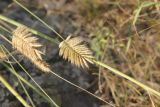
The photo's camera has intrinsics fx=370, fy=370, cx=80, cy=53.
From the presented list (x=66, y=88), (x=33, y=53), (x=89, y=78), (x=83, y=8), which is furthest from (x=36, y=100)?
(x=83, y=8)

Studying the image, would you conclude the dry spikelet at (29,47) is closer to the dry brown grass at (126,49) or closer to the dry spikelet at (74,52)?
the dry spikelet at (74,52)

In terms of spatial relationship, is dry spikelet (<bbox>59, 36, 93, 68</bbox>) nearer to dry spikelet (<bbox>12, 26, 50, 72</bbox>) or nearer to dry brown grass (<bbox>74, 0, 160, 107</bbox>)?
dry spikelet (<bbox>12, 26, 50, 72</bbox>)

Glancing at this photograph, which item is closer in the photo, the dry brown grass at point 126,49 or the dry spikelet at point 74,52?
the dry spikelet at point 74,52

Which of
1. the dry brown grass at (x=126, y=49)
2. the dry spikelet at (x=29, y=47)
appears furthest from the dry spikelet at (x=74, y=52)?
the dry brown grass at (x=126, y=49)

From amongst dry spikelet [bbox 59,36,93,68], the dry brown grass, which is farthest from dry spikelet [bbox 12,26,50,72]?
the dry brown grass

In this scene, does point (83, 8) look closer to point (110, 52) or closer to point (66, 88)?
point (110, 52)

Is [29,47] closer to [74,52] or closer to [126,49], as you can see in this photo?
[74,52]

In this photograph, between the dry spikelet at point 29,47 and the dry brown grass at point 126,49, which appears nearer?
the dry spikelet at point 29,47

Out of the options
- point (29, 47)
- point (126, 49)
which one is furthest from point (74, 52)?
point (126, 49)
